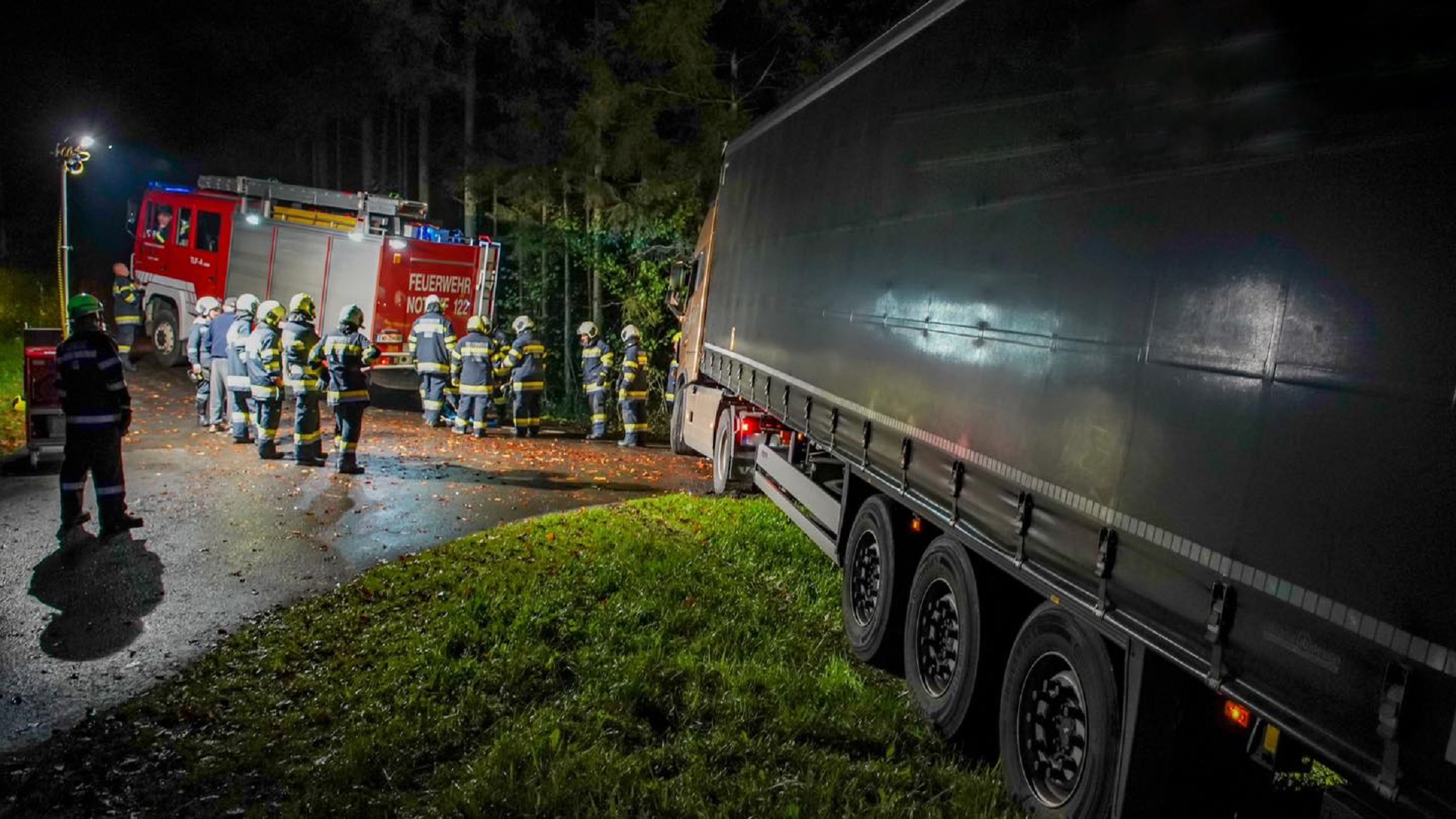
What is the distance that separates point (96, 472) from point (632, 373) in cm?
718

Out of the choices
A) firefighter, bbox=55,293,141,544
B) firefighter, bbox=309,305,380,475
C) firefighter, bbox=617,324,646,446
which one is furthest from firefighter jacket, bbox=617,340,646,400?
firefighter, bbox=55,293,141,544

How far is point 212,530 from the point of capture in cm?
835

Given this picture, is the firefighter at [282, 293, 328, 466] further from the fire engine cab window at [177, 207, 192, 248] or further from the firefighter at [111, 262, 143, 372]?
the fire engine cab window at [177, 207, 192, 248]

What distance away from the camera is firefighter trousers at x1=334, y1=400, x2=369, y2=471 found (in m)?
10.9

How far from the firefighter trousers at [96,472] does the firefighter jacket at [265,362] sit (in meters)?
3.02

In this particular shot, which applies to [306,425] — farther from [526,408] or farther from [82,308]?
[526,408]

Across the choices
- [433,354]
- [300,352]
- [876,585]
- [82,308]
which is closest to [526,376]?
[433,354]

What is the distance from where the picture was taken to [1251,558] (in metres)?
2.58

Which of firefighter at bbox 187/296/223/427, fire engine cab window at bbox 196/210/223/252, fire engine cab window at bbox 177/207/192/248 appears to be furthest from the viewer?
fire engine cab window at bbox 177/207/192/248

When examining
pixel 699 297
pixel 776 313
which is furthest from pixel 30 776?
pixel 699 297

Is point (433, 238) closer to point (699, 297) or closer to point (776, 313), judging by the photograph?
point (699, 297)

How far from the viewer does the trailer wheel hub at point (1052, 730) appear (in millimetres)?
3619

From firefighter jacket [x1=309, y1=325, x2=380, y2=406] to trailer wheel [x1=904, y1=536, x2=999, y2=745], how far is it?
25.1 ft

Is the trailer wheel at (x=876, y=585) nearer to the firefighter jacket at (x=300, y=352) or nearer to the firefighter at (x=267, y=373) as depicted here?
the firefighter jacket at (x=300, y=352)
